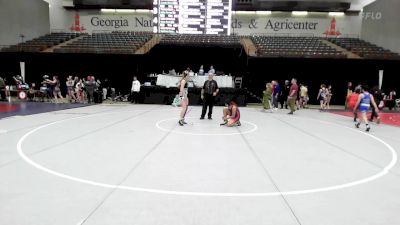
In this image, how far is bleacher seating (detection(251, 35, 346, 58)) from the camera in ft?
71.3

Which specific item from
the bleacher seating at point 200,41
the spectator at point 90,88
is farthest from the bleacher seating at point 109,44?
the spectator at point 90,88

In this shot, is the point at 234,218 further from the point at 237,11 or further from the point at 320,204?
the point at 237,11

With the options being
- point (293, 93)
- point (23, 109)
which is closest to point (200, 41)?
point (293, 93)

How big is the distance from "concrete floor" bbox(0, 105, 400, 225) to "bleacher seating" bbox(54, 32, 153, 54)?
1550 centimetres

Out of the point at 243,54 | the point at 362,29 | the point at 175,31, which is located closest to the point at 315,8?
the point at 362,29

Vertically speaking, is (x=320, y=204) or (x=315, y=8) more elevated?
(x=315, y=8)

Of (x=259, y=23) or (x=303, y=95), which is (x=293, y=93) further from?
(x=259, y=23)

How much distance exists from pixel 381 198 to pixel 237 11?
2786cm

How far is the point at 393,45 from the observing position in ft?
78.0

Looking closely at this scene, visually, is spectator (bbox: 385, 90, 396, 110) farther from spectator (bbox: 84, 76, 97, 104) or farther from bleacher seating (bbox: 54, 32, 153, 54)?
spectator (bbox: 84, 76, 97, 104)

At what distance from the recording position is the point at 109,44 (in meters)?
24.6

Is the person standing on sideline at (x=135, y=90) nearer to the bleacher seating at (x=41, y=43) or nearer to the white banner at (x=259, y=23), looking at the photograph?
the bleacher seating at (x=41, y=43)

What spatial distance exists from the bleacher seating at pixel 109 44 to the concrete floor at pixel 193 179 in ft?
50.9

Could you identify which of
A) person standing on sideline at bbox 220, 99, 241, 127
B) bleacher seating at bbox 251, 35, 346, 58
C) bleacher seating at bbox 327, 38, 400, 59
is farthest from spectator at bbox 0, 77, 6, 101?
bleacher seating at bbox 327, 38, 400, 59
